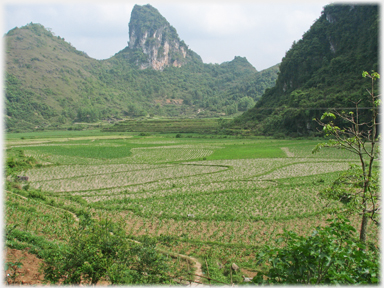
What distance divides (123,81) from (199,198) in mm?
122680

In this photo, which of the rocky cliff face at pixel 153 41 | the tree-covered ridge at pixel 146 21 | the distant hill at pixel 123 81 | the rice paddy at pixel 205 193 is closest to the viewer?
the rice paddy at pixel 205 193

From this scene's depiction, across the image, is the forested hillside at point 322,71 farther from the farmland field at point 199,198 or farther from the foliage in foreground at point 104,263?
the foliage in foreground at point 104,263

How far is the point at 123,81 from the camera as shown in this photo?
126 metres

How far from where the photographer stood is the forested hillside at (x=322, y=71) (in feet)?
133

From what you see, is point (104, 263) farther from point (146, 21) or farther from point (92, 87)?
Answer: point (146, 21)

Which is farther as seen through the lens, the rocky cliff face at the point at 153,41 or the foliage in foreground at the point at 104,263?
the rocky cliff face at the point at 153,41

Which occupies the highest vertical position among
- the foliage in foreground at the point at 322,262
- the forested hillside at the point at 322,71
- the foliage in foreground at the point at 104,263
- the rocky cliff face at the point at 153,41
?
the rocky cliff face at the point at 153,41

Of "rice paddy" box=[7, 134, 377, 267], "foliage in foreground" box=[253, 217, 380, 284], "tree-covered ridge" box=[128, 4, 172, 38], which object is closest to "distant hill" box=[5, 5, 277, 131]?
"tree-covered ridge" box=[128, 4, 172, 38]

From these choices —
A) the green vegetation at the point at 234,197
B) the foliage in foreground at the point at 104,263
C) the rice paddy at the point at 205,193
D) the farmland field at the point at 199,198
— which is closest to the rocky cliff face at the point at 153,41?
the green vegetation at the point at 234,197

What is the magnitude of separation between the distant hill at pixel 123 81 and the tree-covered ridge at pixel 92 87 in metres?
0.18

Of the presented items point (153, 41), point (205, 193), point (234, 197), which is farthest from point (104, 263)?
point (153, 41)

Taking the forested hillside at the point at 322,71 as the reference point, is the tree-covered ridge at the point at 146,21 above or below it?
above

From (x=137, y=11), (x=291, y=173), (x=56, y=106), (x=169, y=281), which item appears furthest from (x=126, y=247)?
(x=137, y=11)

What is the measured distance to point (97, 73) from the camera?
11850 cm
